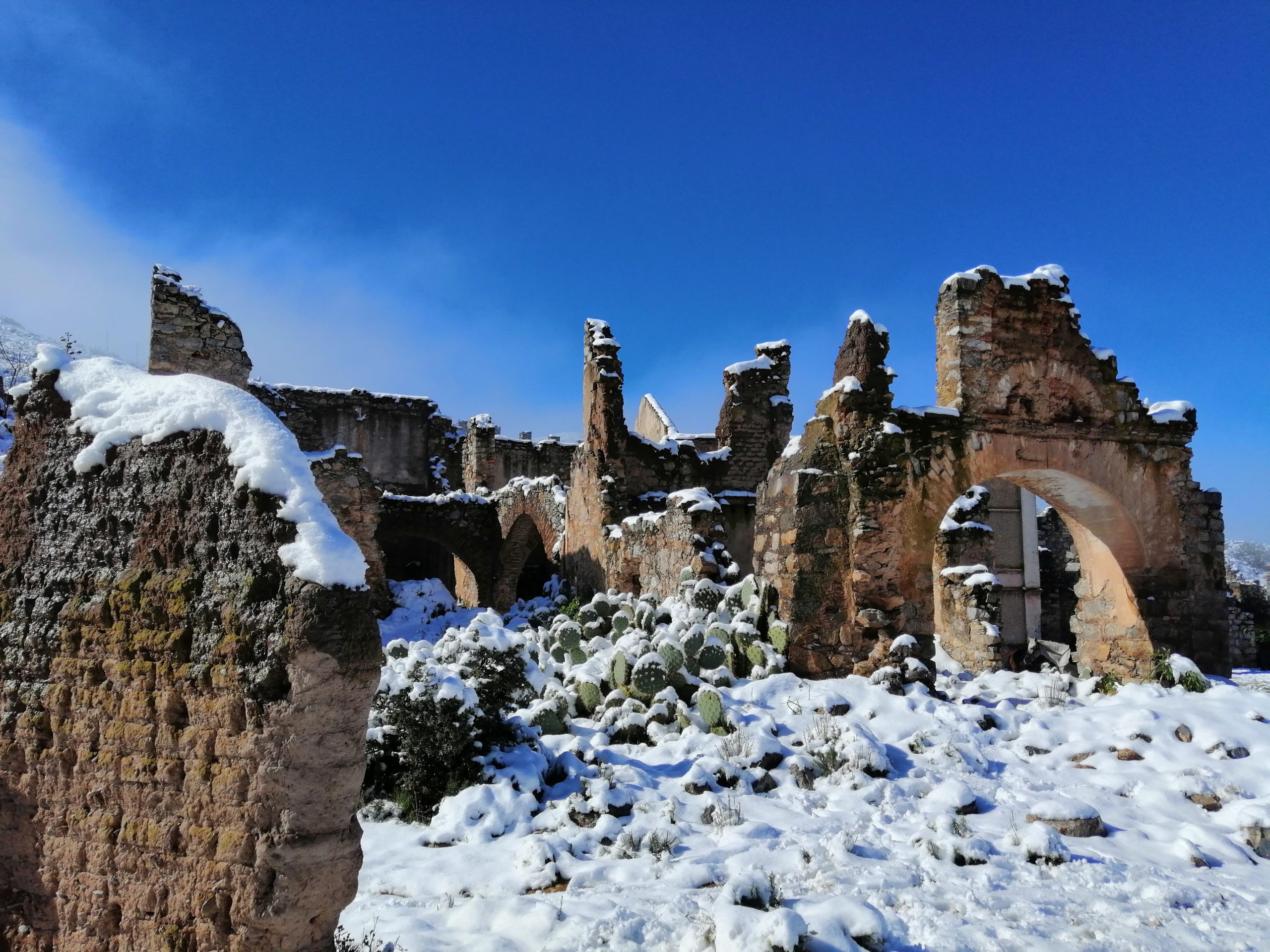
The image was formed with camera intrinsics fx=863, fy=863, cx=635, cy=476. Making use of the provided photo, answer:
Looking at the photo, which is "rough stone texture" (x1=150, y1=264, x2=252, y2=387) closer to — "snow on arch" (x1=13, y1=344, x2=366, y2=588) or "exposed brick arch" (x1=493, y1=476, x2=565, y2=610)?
"exposed brick arch" (x1=493, y1=476, x2=565, y2=610)

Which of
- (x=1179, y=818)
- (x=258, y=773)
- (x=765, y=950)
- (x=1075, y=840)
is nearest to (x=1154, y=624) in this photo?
(x=1179, y=818)

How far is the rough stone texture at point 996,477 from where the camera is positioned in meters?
8.96

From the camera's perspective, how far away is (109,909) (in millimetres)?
3297

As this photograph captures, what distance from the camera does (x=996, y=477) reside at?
9141 millimetres

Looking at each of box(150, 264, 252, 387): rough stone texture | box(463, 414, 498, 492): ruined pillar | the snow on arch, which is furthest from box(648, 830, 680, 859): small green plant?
box(463, 414, 498, 492): ruined pillar

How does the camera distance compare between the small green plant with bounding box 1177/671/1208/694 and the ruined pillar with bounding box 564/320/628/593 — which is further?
the ruined pillar with bounding box 564/320/628/593

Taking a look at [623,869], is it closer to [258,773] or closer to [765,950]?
[765,950]

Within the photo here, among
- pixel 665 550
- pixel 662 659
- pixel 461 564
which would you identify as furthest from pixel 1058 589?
pixel 461 564

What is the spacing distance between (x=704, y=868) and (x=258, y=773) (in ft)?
9.43

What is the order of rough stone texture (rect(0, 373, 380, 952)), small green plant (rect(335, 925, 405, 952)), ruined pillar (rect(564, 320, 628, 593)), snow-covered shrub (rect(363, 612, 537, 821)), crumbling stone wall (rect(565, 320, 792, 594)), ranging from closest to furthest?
rough stone texture (rect(0, 373, 380, 952))
small green plant (rect(335, 925, 405, 952))
snow-covered shrub (rect(363, 612, 537, 821))
crumbling stone wall (rect(565, 320, 792, 594))
ruined pillar (rect(564, 320, 628, 593))

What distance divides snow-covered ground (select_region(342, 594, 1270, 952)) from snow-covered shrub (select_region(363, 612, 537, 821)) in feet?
0.97

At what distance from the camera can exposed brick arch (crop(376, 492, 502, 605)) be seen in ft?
66.0

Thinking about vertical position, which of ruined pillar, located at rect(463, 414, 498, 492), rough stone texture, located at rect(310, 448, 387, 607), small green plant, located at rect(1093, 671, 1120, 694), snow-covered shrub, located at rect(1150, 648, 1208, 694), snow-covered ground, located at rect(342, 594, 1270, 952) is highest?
ruined pillar, located at rect(463, 414, 498, 492)

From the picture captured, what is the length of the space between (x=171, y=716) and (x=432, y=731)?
10.7 ft
